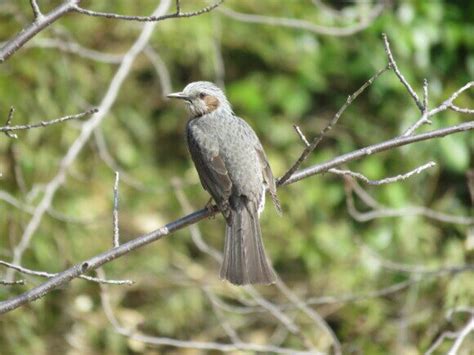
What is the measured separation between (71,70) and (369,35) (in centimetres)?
250

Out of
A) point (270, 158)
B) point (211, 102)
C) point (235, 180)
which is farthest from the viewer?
point (270, 158)

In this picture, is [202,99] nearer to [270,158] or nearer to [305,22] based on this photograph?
[305,22]

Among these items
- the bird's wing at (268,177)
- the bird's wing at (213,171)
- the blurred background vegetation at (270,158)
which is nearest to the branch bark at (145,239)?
the bird's wing at (213,171)

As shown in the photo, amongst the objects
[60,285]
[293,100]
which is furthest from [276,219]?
[60,285]

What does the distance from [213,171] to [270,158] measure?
289 centimetres

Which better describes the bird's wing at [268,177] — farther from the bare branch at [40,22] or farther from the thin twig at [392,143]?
the bare branch at [40,22]

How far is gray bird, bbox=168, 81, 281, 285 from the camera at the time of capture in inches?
162

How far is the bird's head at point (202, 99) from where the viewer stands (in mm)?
5305

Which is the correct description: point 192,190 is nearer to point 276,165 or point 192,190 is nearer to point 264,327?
point 276,165

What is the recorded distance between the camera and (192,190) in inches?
297

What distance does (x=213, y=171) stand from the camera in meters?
4.66

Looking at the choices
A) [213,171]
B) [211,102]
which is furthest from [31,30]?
[211,102]

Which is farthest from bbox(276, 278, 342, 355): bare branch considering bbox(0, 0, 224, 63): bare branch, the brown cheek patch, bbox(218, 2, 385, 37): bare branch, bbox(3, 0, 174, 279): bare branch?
bbox(0, 0, 224, 63): bare branch

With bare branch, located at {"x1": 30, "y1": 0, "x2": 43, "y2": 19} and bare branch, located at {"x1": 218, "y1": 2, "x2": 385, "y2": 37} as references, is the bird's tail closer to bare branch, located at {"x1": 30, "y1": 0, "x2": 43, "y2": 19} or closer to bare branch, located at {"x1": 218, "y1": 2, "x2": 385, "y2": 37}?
bare branch, located at {"x1": 30, "y1": 0, "x2": 43, "y2": 19}
